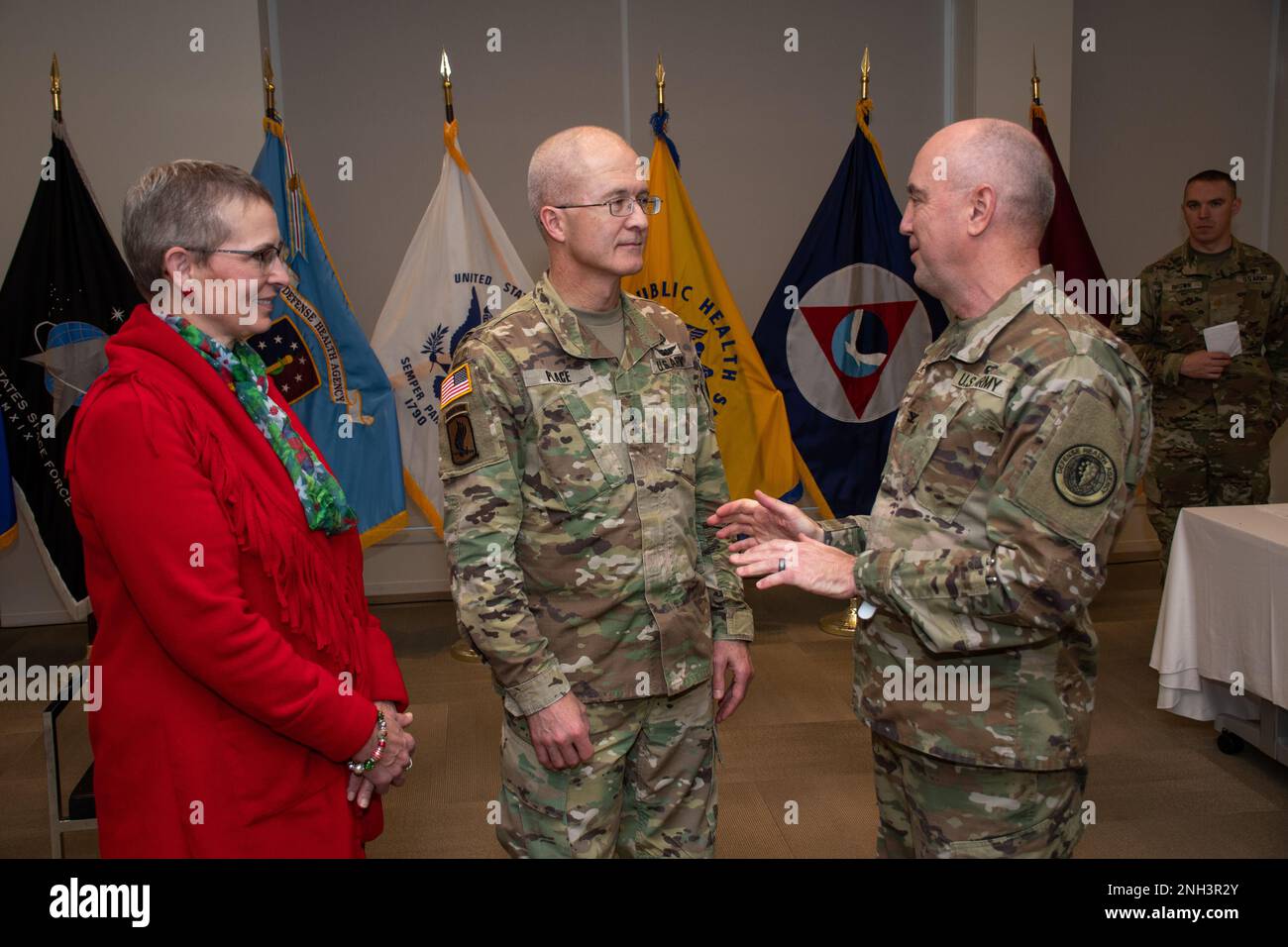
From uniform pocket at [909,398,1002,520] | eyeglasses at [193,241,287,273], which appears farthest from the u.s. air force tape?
eyeglasses at [193,241,287,273]

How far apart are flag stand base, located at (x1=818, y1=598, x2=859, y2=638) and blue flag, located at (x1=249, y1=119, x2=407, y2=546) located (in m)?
1.81

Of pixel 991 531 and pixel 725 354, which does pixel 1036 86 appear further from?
pixel 991 531

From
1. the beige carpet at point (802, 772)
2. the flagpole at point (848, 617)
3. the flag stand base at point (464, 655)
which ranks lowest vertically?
the beige carpet at point (802, 772)

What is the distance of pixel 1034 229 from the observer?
59.0 inches

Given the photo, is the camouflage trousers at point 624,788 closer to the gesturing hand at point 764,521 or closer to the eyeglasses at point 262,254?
the gesturing hand at point 764,521

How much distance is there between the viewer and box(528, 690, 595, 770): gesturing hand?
1.62 metres

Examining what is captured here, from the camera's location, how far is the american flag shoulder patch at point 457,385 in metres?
1.64

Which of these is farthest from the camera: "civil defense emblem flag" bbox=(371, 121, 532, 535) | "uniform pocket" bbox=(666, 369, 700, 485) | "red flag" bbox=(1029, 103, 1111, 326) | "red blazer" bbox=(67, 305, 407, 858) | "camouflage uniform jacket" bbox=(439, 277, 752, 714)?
"red flag" bbox=(1029, 103, 1111, 326)

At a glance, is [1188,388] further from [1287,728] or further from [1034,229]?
[1034,229]

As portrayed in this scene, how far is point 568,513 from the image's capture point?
5.55 feet

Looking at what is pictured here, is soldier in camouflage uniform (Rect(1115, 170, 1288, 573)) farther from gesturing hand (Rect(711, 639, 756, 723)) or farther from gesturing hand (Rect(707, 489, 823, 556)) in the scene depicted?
gesturing hand (Rect(707, 489, 823, 556))

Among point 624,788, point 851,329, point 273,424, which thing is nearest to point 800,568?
point 624,788

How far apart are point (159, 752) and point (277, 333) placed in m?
2.93

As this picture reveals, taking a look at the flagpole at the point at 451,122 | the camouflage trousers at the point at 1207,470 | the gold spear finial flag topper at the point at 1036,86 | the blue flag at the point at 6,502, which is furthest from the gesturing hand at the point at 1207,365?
the blue flag at the point at 6,502
